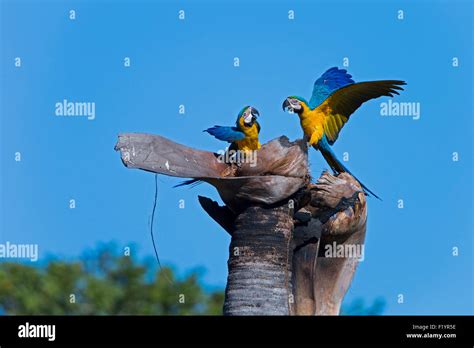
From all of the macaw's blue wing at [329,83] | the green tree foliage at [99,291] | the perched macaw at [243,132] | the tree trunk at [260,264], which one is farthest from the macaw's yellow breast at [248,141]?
the green tree foliage at [99,291]

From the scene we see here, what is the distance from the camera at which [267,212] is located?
34.8 ft

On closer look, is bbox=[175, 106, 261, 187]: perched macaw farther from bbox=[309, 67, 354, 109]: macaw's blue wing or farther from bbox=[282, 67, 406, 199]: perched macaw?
bbox=[309, 67, 354, 109]: macaw's blue wing

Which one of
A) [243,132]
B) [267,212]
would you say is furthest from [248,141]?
[267,212]

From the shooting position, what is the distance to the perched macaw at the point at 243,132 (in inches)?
430

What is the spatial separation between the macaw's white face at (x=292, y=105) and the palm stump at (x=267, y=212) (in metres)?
0.81

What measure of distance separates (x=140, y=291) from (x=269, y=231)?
15.4 metres

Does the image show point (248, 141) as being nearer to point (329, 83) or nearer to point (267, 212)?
point (267, 212)

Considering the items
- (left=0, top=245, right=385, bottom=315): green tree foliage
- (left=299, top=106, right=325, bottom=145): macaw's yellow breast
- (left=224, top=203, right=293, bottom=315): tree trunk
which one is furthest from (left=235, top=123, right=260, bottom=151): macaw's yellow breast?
(left=0, top=245, right=385, bottom=315): green tree foliage

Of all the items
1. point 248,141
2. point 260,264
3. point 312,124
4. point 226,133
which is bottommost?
point 260,264

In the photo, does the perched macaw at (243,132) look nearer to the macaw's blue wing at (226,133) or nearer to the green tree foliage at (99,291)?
the macaw's blue wing at (226,133)

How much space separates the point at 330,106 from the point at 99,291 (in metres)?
13.5
